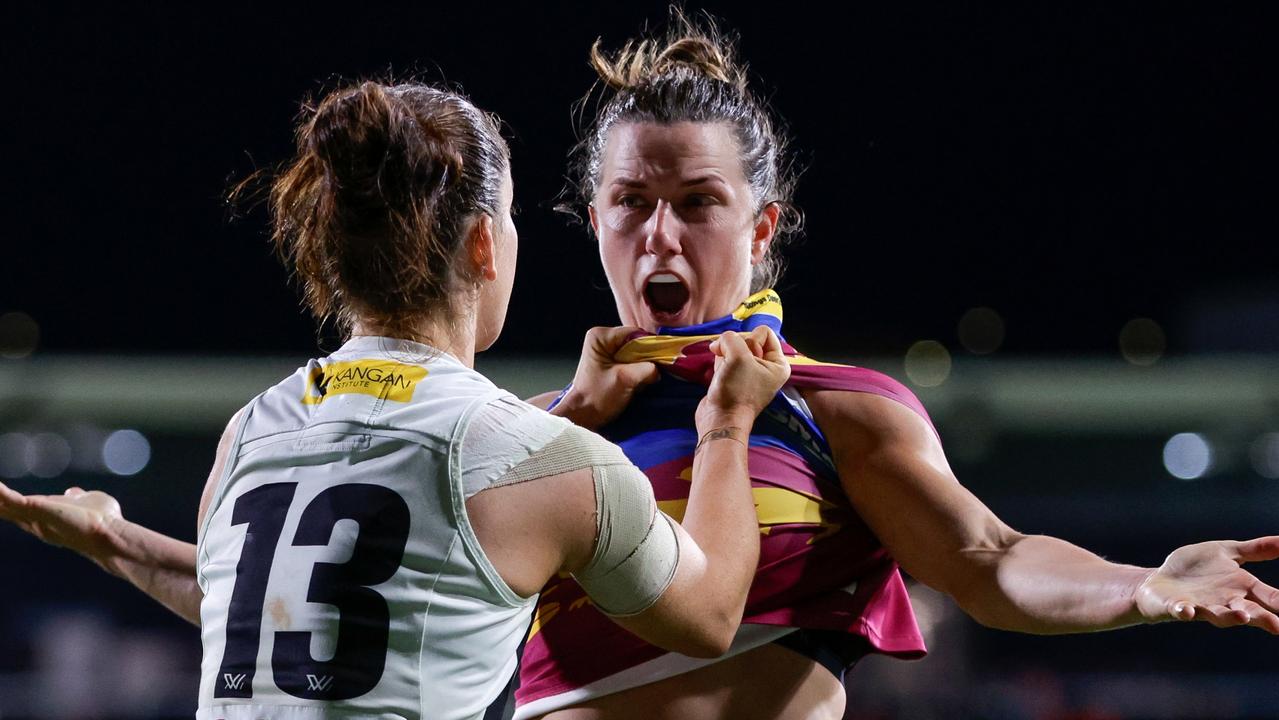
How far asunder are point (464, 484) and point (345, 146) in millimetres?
416

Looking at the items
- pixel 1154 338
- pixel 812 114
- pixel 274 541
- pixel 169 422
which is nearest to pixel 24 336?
pixel 169 422

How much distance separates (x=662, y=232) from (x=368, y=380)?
0.71 m

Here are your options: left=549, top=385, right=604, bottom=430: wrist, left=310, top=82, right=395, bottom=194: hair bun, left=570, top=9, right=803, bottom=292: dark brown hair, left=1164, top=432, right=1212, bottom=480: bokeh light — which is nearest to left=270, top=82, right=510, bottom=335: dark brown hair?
left=310, top=82, right=395, bottom=194: hair bun

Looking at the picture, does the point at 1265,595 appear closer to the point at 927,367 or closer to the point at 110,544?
the point at 110,544

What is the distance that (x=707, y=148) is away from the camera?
2.12 m

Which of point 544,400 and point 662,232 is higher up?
point 662,232

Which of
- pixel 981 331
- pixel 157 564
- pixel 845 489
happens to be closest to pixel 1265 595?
pixel 845 489

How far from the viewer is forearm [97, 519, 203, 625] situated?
2010mm

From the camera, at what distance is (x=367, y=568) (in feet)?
4.54

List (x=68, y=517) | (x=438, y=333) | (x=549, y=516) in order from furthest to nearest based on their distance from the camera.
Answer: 1. (x=68, y=517)
2. (x=438, y=333)
3. (x=549, y=516)

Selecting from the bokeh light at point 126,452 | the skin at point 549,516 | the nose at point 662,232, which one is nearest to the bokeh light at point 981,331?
the bokeh light at point 126,452

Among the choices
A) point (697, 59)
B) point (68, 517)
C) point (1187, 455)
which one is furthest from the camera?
point (1187, 455)

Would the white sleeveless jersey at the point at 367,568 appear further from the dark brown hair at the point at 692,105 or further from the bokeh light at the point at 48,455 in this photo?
the bokeh light at the point at 48,455

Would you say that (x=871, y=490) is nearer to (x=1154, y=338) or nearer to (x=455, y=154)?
(x=455, y=154)
